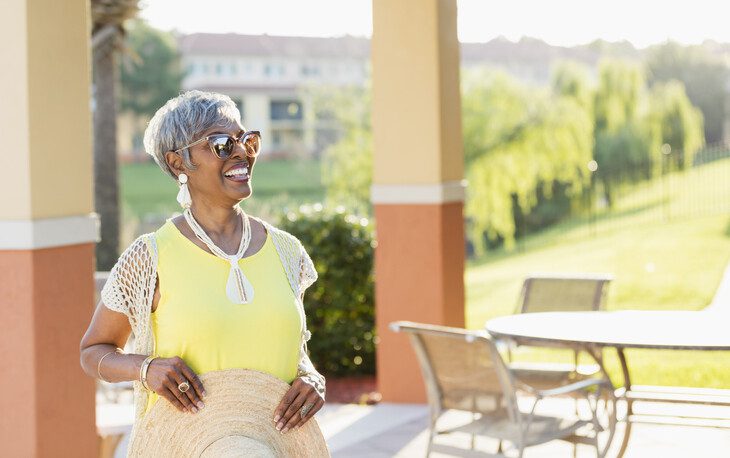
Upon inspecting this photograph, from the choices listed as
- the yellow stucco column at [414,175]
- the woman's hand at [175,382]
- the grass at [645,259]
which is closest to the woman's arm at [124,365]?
the woman's hand at [175,382]

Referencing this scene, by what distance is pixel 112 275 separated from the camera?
2.91m

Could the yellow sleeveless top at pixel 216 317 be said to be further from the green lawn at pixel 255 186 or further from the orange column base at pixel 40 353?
the green lawn at pixel 255 186

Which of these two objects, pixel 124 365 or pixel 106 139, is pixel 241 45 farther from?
pixel 124 365

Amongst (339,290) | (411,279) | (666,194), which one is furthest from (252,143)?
(666,194)

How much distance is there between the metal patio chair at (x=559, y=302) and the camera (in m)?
6.88

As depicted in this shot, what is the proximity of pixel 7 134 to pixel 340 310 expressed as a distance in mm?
4852

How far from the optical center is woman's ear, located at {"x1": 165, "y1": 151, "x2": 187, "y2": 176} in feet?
9.80

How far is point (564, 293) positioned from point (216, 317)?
4.92 metres

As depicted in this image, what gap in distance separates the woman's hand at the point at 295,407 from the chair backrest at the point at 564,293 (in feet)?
15.2

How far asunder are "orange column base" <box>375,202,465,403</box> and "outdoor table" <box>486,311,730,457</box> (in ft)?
5.90

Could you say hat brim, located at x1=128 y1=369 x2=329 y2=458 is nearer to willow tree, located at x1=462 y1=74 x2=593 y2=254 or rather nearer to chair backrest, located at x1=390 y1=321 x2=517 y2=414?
chair backrest, located at x1=390 y1=321 x2=517 y2=414

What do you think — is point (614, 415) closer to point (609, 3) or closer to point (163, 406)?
point (163, 406)

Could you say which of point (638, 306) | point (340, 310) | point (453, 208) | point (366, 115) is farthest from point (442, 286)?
point (366, 115)

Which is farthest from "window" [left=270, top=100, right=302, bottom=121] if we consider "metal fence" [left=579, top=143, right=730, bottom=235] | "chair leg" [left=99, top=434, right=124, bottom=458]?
"chair leg" [left=99, top=434, right=124, bottom=458]
